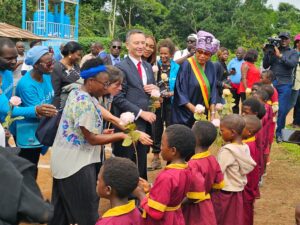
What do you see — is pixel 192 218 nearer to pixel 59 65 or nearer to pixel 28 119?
pixel 28 119

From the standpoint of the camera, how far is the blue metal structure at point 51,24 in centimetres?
2698

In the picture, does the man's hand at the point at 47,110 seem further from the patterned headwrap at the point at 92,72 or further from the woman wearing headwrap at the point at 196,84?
the woman wearing headwrap at the point at 196,84

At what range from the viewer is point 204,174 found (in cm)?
398

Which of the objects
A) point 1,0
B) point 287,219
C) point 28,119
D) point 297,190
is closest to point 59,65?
point 28,119

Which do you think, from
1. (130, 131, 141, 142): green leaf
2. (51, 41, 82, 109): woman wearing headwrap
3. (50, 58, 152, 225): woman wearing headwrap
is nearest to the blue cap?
(51, 41, 82, 109): woman wearing headwrap

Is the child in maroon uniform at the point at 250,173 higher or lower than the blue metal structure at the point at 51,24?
lower

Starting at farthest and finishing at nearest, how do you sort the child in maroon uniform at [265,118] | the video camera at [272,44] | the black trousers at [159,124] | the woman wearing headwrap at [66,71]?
the video camera at [272,44]
the black trousers at [159,124]
the child in maroon uniform at [265,118]
the woman wearing headwrap at [66,71]

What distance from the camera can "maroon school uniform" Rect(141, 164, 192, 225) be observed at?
327cm

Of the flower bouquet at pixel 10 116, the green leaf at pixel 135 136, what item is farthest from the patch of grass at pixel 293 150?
the flower bouquet at pixel 10 116

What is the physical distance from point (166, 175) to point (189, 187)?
1.07ft

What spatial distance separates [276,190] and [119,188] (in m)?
4.52

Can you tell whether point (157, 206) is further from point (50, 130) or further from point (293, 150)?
point (293, 150)

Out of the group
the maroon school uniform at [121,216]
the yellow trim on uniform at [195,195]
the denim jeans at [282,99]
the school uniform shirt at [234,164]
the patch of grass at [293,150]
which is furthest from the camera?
the denim jeans at [282,99]

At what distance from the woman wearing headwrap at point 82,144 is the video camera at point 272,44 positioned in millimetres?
6200
